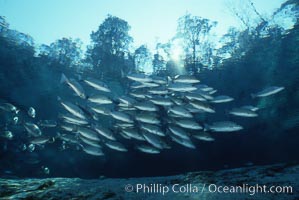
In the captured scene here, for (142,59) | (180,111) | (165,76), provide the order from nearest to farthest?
(180,111) < (165,76) < (142,59)

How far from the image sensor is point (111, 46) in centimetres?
1945

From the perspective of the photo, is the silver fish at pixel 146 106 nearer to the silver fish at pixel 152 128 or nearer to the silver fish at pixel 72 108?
the silver fish at pixel 152 128

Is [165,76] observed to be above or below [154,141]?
above

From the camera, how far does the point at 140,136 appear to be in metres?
9.47

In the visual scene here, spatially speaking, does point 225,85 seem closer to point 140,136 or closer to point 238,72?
point 238,72

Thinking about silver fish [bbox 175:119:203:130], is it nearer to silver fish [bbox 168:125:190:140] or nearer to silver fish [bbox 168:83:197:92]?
silver fish [bbox 168:125:190:140]

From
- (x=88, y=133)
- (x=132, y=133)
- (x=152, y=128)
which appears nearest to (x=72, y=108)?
(x=88, y=133)

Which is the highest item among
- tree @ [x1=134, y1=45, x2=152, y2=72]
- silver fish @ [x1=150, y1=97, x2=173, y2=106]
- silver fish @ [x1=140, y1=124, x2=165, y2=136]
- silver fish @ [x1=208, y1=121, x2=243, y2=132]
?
tree @ [x1=134, y1=45, x2=152, y2=72]

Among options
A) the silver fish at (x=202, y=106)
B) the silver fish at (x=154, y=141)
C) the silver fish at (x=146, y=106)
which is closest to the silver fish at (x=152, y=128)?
the silver fish at (x=154, y=141)

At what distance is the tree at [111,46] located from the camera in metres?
19.4

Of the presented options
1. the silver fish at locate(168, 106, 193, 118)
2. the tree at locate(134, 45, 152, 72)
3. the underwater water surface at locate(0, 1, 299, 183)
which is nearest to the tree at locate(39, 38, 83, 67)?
the underwater water surface at locate(0, 1, 299, 183)

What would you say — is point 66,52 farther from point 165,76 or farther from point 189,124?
point 189,124

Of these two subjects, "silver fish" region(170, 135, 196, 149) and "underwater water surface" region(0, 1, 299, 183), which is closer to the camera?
"silver fish" region(170, 135, 196, 149)

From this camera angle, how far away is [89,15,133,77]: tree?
19.4 meters
